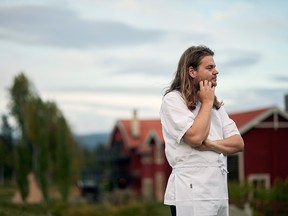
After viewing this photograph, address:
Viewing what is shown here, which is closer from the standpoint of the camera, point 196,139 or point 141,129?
point 196,139

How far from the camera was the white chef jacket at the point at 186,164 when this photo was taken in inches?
139

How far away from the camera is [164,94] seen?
3.84m

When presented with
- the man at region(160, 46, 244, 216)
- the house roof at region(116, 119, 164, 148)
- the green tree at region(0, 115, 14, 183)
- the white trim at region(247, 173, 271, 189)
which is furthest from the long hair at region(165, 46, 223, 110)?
the green tree at region(0, 115, 14, 183)

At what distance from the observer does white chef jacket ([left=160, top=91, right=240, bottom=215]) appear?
3537 mm

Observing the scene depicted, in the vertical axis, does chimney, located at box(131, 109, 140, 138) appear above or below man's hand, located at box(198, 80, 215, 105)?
above

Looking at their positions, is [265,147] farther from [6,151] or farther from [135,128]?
[6,151]

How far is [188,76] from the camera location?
148 inches

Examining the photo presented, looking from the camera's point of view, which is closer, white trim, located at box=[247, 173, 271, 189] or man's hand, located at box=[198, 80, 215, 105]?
man's hand, located at box=[198, 80, 215, 105]

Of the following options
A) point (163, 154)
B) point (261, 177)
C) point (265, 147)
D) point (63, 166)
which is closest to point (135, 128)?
point (163, 154)

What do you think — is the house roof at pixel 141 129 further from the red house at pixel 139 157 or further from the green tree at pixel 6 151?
the green tree at pixel 6 151

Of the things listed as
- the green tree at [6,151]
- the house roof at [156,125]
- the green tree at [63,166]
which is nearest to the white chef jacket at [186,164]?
the house roof at [156,125]

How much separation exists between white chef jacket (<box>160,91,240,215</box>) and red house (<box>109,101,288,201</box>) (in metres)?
33.1

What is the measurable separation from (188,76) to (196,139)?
0.39 meters

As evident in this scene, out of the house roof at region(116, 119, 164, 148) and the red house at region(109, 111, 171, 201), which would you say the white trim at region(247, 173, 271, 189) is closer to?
the red house at region(109, 111, 171, 201)
